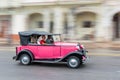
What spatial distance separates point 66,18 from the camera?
3108cm

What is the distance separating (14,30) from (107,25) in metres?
8.06

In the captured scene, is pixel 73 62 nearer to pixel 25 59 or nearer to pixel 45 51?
pixel 45 51

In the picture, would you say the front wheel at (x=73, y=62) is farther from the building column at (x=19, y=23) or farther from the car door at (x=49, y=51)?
the building column at (x=19, y=23)

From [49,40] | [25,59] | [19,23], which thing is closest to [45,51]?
[49,40]

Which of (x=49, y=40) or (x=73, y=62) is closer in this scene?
(x=73, y=62)

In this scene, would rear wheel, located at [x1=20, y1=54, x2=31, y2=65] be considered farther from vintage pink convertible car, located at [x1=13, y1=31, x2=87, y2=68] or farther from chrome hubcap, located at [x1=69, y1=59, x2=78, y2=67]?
Result: chrome hubcap, located at [x1=69, y1=59, x2=78, y2=67]

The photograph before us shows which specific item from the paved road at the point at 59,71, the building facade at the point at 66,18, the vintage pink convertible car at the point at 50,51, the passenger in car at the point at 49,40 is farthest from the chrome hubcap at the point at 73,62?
the building facade at the point at 66,18

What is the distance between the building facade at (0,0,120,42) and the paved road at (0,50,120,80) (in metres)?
12.5

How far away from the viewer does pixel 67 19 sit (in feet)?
102

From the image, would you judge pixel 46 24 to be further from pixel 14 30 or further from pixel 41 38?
pixel 41 38

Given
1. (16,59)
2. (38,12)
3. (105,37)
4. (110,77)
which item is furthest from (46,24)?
(110,77)

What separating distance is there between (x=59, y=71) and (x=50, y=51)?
4.70ft

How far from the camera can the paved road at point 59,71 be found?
1323cm

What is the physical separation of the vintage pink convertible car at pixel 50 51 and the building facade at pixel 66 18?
532 inches
